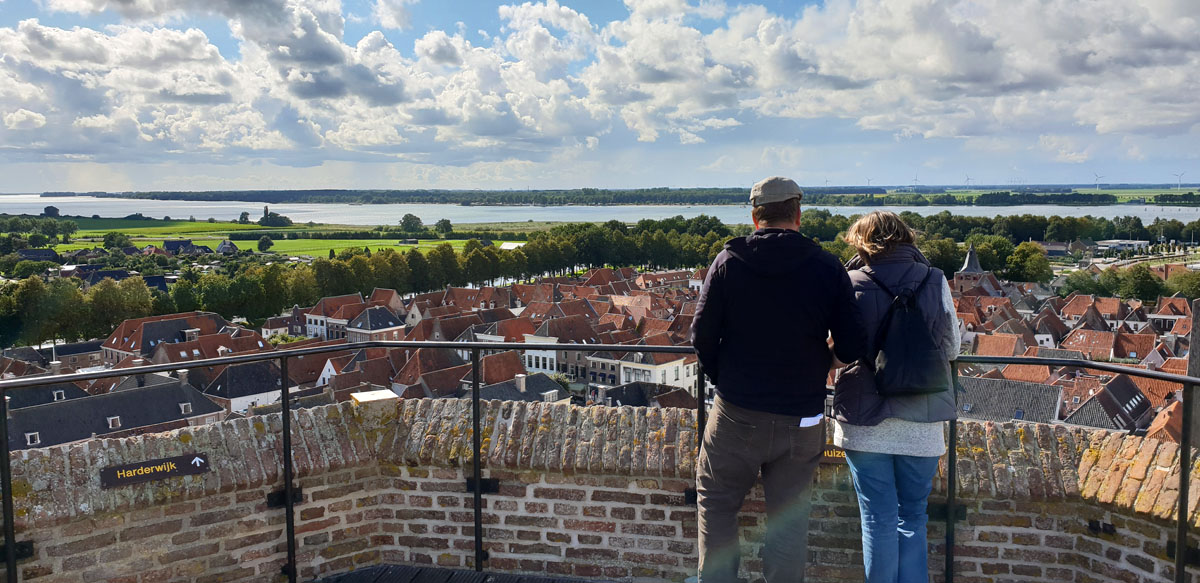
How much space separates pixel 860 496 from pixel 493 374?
2.43 meters

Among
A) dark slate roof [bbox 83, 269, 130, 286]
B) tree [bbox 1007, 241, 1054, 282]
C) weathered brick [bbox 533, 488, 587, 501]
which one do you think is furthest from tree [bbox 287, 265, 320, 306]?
tree [bbox 1007, 241, 1054, 282]

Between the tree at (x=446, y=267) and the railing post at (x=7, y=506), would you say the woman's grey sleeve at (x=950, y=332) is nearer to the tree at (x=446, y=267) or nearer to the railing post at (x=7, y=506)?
the railing post at (x=7, y=506)

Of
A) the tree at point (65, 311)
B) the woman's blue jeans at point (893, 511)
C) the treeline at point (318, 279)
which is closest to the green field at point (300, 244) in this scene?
the treeline at point (318, 279)

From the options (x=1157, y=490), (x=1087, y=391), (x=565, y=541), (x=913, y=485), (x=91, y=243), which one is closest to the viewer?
(x=913, y=485)

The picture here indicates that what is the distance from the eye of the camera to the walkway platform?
12.8 feet

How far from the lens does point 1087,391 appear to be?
15398 mm

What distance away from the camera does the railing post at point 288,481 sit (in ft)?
12.6

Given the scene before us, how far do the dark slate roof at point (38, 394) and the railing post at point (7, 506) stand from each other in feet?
0.28

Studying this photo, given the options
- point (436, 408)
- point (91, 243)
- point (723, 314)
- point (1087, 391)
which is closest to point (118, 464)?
point (436, 408)

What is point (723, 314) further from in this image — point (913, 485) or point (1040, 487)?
point (1040, 487)

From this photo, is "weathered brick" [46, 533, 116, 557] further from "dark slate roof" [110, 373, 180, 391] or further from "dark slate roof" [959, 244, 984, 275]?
"dark slate roof" [959, 244, 984, 275]

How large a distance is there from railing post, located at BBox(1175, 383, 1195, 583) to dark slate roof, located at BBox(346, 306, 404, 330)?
5278 cm

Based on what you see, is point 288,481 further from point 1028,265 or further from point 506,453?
point 1028,265

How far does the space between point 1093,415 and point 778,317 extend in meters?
15.0
